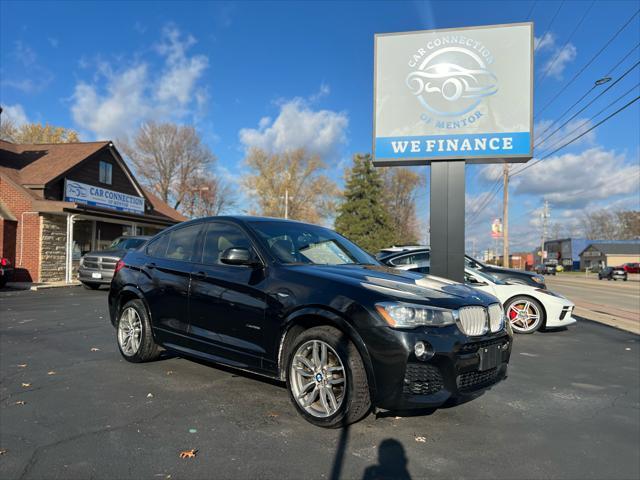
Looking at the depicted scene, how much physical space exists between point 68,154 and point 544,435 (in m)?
23.7

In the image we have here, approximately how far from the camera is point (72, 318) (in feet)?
29.3

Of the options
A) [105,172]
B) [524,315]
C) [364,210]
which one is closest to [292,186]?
[364,210]

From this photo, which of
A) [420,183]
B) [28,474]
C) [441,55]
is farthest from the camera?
[420,183]

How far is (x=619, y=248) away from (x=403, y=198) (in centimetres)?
4038

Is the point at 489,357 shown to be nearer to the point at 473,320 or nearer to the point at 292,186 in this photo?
the point at 473,320

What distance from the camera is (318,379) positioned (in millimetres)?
3627

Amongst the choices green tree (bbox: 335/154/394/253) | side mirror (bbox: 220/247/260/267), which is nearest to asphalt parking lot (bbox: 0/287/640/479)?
side mirror (bbox: 220/247/260/267)

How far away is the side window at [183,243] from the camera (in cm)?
496

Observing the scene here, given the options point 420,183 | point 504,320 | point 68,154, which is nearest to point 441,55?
point 504,320

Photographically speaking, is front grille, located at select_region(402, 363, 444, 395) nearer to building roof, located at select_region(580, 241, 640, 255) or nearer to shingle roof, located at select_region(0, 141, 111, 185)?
shingle roof, located at select_region(0, 141, 111, 185)

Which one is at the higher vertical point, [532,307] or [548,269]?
[532,307]

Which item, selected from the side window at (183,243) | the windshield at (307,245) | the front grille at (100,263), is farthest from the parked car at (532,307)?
the front grille at (100,263)

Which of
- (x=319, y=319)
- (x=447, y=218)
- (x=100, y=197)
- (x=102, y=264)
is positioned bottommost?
(x=319, y=319)

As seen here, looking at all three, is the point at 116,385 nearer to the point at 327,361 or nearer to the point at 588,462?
the point at 327,361
